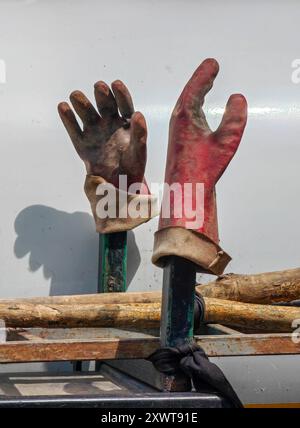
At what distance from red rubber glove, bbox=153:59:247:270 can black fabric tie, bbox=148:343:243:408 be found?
0.62 feet

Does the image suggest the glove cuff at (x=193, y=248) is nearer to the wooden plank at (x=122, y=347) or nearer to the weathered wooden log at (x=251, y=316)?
the wooden plank at (x=122, y=347)

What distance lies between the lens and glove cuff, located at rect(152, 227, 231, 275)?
6.99 ft

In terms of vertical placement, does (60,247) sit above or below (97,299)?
above

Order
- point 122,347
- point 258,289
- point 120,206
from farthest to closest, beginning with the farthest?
point 120,206, point 258,289, point 122,347

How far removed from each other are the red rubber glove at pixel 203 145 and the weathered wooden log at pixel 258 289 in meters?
0.52

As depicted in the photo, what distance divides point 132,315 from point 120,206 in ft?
1.52

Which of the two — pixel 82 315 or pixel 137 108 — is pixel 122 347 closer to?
pixel 82 315

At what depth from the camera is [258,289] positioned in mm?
2682

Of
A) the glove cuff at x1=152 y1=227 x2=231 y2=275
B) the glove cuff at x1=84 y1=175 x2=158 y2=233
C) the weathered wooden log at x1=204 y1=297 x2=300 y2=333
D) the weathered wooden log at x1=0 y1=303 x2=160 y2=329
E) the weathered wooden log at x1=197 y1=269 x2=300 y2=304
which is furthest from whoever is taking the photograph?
the glove cuff at x1=84 y1=175 x2=158 y2=233

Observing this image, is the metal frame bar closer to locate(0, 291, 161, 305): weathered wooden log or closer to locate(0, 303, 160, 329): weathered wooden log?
locate(0, 291, 161, 305): weathered wooden log

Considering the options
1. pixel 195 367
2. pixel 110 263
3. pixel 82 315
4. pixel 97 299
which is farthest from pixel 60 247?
pixel 195 367

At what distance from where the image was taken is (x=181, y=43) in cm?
314

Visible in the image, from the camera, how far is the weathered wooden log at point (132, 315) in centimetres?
235

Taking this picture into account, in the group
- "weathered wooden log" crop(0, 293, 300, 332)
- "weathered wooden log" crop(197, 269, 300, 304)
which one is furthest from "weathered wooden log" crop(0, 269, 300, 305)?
"weathered wooden log" crop(0, 293, 300, 332)
